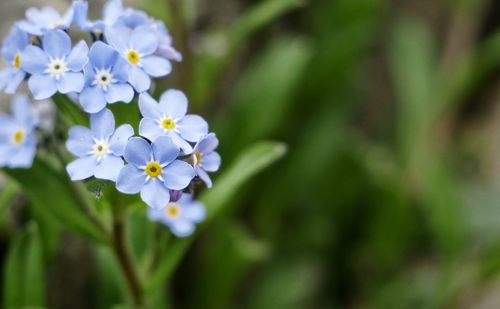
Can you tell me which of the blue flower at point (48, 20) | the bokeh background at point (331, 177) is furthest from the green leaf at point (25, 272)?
the blue flower at point (48, 20)

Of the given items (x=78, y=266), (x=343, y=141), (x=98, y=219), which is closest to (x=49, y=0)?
(x=78, y=266)

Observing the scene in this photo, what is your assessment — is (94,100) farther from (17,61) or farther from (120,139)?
(17,61)

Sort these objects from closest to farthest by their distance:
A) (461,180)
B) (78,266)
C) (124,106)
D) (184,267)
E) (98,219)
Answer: (124,106)
(98,219)
(78,266)
(184,267)
(461,180)

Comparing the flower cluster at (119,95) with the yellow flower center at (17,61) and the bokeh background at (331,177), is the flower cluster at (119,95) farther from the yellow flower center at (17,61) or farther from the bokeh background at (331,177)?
the bokeh background at (331,177)

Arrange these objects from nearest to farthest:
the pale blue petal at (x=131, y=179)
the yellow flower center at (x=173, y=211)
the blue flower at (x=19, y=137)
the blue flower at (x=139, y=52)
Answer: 1. the pale blue petal at (x=131, y=179)
2. the blue flower at (x=139, y=52)
3. the blue flower at (x=19, y=137)
4. the yellow flower center at (x=173, y=211)

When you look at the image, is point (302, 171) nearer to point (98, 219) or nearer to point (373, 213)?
point (373, 213)

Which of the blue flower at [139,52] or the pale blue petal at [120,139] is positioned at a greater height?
the blue flower at [139,52]

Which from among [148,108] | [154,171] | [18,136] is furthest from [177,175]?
[18,136]
